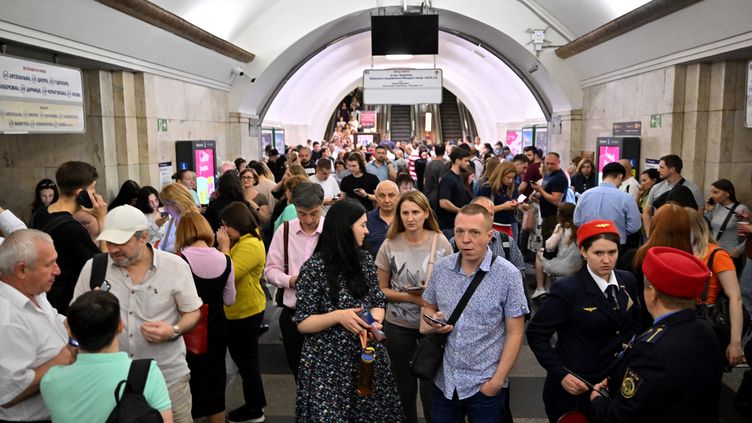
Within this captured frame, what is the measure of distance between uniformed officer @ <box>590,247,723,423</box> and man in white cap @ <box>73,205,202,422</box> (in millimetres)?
1966

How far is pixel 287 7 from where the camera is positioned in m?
12.6

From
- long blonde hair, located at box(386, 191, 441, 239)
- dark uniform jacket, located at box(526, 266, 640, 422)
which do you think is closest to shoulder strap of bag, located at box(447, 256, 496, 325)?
dark uniform jacket, located at box(526, 266, 640, 422)

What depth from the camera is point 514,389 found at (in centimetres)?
477

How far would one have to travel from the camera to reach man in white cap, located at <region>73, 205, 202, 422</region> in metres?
2.77

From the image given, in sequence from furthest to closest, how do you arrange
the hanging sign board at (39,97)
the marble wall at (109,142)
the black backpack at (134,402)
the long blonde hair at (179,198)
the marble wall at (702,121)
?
1. the marble wall at (702,121)
2. the marble wall at (109,142)
3. the hanging sign board at (39,97)
4. the long blonde hair at (179,198)
5. the black backpack at (134,402)

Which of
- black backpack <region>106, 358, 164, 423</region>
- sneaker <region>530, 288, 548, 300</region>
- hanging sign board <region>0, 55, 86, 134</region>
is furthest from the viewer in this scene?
sneaker <region>530, 288, 548, 300</region>

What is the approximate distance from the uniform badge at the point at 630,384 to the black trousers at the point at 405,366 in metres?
1.40

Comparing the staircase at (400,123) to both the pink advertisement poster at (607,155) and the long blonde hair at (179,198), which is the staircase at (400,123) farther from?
the long blonde hair at (179,198)

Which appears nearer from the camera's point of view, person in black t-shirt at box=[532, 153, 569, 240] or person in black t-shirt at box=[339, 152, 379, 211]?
person in black t-shirt at box=[339, 152, 379, 211]

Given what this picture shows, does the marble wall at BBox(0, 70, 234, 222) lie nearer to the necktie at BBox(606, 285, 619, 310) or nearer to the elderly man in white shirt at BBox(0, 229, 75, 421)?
the elderly man in white shirt at BBox(0, 229, 75, 421)

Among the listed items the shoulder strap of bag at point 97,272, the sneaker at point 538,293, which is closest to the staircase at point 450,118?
the sneaker at point 538,293

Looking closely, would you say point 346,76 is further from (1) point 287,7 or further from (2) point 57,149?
(2) point 57,149

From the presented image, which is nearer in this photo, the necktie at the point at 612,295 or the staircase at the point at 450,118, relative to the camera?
the necktie at the point at 612,295

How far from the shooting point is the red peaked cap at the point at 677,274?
2.24 m
